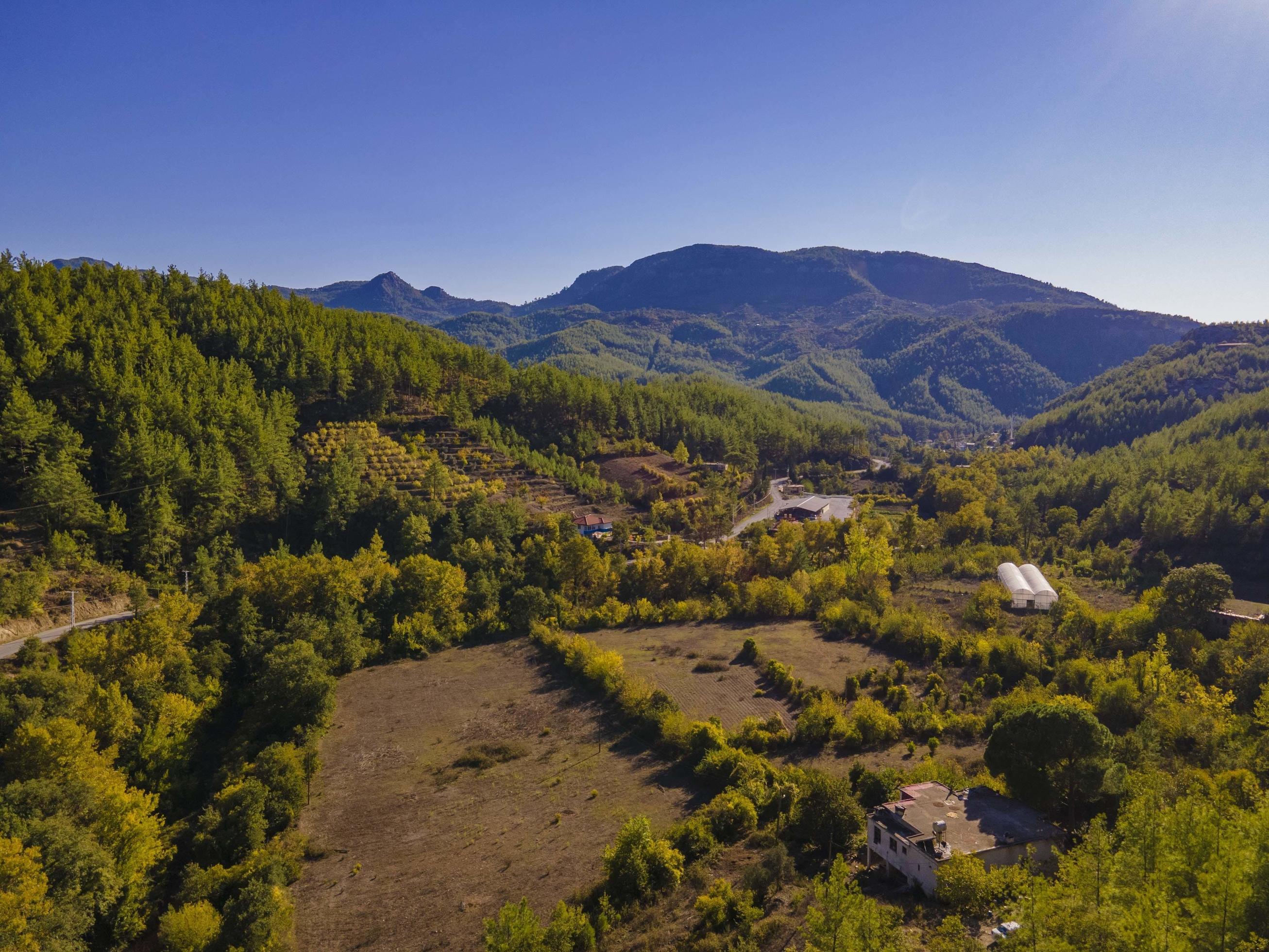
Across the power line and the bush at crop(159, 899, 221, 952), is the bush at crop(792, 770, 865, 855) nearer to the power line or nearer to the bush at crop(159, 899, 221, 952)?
the bush at crop(159, 899, 221, 952)

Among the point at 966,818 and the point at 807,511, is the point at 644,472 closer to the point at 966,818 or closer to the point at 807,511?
the point at 807,511

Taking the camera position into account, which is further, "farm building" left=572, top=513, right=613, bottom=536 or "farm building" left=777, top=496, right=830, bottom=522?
"farm building" left=777, top=496, right=830, bottom=522

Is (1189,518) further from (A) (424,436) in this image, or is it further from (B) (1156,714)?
(A) (424,436)

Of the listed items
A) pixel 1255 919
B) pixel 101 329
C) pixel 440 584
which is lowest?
pixel 440 584

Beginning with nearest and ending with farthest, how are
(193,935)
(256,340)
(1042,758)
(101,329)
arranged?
(193,935) → (1042,758) → (101,329) → (256,340)

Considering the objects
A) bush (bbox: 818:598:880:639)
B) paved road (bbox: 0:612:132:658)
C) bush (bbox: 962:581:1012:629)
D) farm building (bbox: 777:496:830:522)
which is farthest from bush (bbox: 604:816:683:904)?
farm building (bbox: 777:496:830:522)

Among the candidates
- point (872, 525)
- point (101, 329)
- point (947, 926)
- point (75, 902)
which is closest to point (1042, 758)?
point (947, 926)
